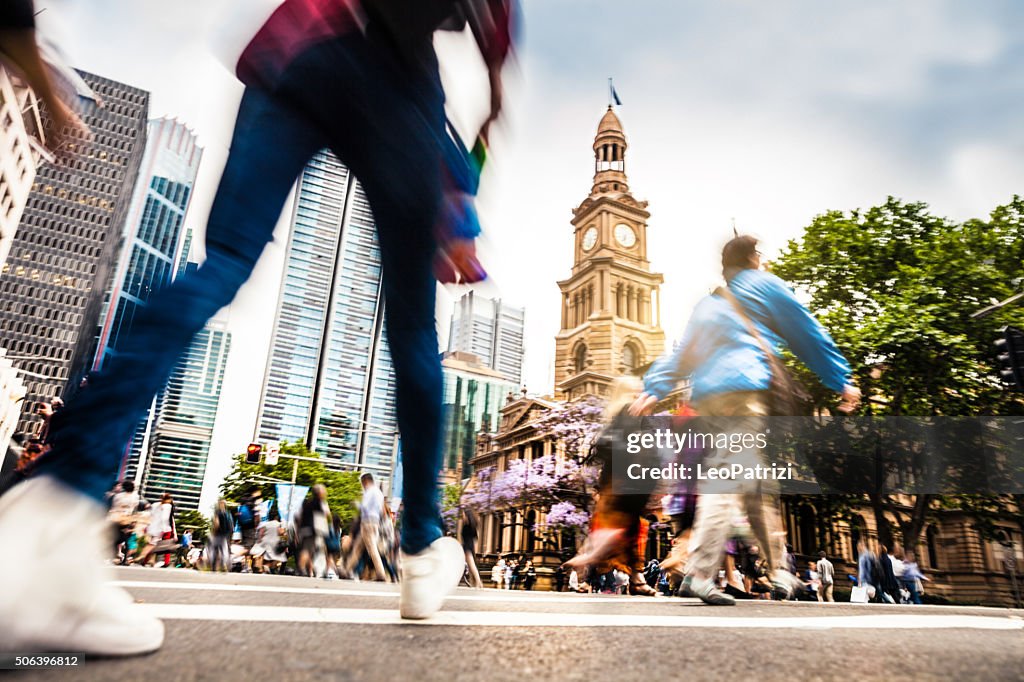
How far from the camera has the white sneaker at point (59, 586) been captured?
3.05 feet

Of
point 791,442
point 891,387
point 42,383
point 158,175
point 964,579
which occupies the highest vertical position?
point 158,175

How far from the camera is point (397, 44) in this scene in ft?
5.42

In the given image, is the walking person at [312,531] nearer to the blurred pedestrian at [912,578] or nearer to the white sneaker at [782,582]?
the white sneaker at [782,582]

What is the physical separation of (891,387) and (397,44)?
19131mm

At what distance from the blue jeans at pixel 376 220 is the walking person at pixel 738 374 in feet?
6.47

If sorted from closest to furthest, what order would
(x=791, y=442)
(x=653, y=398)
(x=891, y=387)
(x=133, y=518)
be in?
1. (x=653, y=398)
2. (x=133, y=518)
3. (x=891, y=387)
4. (x=791, y=442)

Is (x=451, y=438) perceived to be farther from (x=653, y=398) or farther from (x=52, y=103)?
(x=653, y=398)

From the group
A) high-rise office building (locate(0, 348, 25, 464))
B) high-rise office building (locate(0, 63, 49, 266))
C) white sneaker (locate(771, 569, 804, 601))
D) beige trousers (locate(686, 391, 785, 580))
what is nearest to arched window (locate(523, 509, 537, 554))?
high-rise office building (locate(0, 348, 25, 464))

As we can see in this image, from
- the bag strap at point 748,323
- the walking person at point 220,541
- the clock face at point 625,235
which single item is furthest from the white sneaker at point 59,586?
the clock face at point 625,235

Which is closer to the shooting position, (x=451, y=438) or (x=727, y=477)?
(x=451, y=438)

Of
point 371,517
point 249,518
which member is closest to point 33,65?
point 371,517

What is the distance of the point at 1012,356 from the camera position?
11086mm

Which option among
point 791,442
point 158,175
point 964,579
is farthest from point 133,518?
point 158,175

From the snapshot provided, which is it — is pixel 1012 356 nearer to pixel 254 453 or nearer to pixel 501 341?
pixel 254 453
